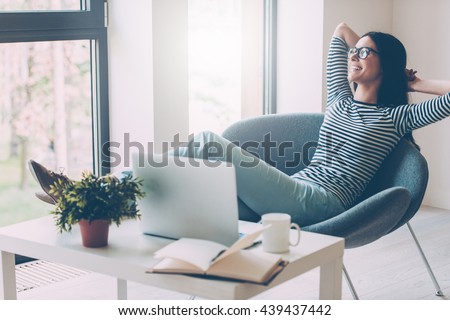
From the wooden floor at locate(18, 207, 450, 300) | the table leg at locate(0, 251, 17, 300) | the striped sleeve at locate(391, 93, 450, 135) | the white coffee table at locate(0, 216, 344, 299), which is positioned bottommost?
the wooden floor at locate(18, 207, 450, 300)

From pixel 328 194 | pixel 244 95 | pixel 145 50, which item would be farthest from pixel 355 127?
pixel 244 95

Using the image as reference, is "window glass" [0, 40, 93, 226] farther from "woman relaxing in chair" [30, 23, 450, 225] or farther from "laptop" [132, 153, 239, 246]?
"laptop" [132, 153, 239, 246]

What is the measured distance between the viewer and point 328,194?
261 cm

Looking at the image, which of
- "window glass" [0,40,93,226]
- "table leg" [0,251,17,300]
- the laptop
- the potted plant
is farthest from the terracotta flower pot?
"window glass" [0,40,93,226]

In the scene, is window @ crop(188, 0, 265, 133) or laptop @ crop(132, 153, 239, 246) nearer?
laptop @ crop(132, 153, 239, 246)

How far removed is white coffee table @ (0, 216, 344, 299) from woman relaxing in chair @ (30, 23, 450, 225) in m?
0.35

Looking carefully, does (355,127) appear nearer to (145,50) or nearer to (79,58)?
(145,50)

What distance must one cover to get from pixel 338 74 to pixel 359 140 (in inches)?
14.4

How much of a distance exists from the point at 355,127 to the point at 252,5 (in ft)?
4.38

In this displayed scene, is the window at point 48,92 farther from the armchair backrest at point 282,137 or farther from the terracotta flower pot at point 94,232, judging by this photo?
the terracotta flower pot at point 94,232

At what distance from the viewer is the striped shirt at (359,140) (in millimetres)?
2650

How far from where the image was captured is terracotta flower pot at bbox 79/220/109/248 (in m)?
1.93

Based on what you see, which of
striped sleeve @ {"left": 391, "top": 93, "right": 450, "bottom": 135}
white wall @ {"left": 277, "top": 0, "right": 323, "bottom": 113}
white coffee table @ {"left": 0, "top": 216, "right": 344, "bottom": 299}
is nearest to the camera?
white coffee table @ {"left": 0, "top": 216, "right": 344, "bottom": 299}
